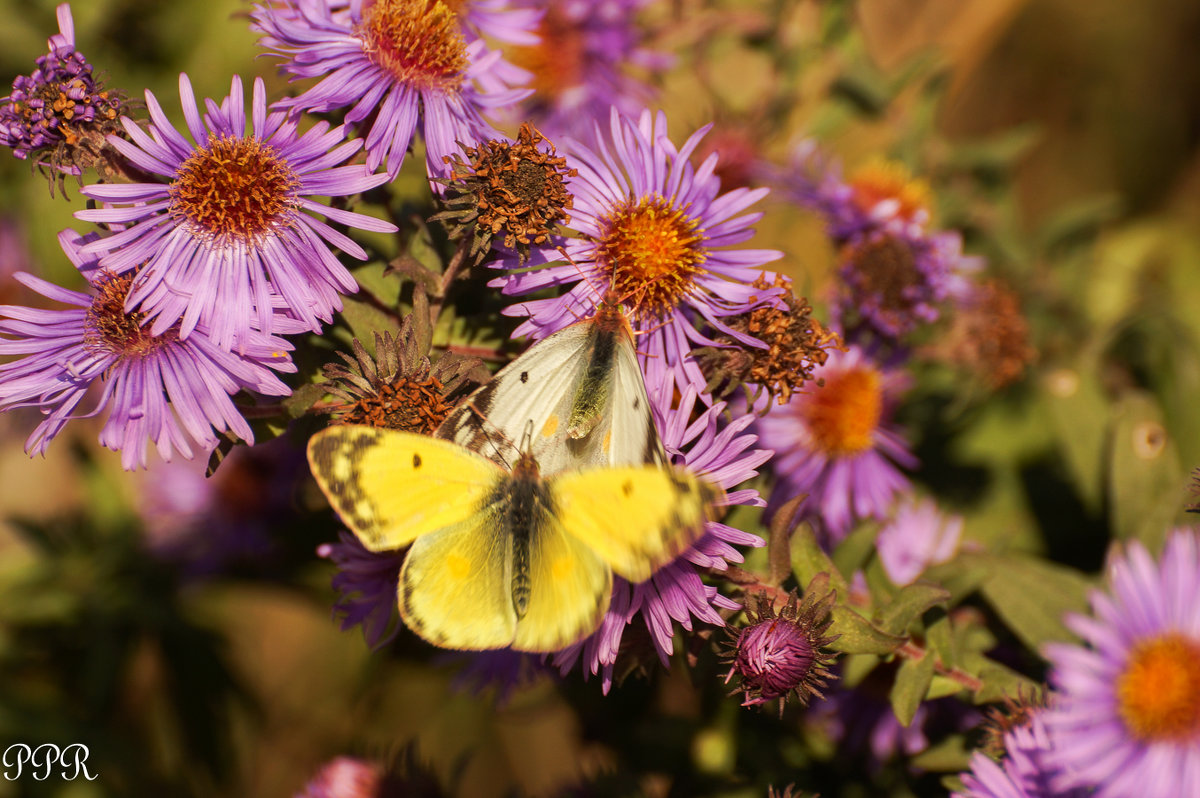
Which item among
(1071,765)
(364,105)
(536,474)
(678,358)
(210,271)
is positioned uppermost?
(364,105)

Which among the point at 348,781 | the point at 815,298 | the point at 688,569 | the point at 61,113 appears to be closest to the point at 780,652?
the point at 688,569

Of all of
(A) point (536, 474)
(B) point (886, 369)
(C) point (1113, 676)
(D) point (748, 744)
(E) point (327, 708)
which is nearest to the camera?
(C) point (1113, 676)

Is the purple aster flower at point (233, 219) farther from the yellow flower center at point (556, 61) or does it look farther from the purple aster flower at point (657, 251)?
the yellow flower center at point (556, 61)

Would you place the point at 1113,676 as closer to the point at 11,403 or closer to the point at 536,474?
the point at 536,474

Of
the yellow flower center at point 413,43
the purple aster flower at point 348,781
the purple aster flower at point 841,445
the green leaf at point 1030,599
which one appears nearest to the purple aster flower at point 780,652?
the green leaf at point 1030,599

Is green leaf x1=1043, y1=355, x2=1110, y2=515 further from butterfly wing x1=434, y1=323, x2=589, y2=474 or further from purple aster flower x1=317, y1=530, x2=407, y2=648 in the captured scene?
purple aster flower x1=317, y1=530, x2=407, y2=648

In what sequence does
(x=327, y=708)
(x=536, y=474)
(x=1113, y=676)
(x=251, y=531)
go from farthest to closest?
1. (x=327, y=708)
2. (x=251, y=531)
3. (x=536, y=474)
4. (x=1113, y=676)

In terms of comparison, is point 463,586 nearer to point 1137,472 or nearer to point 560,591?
point 560,591

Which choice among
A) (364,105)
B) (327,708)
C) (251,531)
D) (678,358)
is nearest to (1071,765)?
(678,358)
